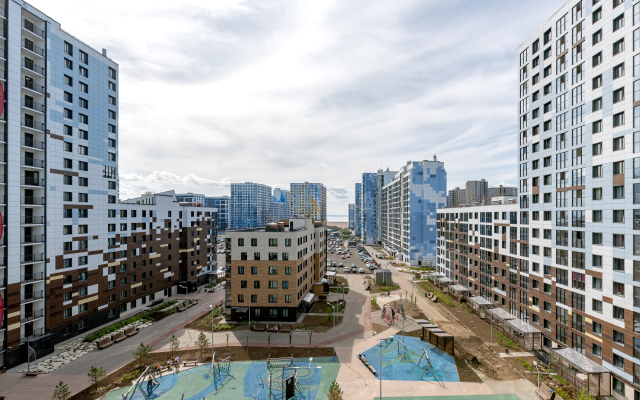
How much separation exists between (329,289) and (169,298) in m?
41.9

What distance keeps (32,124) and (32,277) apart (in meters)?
23.9

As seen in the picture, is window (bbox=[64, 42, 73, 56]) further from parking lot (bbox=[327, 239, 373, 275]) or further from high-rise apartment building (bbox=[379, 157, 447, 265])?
high-rise apartment building (bbox=[379, 157, 447, 265])

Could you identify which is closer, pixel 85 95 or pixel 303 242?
pixel 85 95

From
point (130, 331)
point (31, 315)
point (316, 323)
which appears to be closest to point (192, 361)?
point (130, 331)

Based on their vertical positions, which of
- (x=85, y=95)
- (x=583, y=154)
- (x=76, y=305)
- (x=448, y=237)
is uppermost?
(x=85, y=95)

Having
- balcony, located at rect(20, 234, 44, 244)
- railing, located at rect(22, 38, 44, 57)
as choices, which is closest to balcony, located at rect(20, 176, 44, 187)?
balcony, located at rect(20, 234, 44, 244)

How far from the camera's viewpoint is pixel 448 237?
89250 mm

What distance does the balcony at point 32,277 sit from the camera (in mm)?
45787

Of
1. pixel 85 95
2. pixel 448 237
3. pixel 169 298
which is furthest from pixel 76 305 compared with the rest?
pixel 448 237

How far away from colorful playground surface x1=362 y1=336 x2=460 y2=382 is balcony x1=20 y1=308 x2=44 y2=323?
50.4 meters

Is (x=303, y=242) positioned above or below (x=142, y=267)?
above

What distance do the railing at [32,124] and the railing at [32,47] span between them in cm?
1072

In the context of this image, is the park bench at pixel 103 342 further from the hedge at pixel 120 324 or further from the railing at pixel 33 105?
the railing at pixel 33 105

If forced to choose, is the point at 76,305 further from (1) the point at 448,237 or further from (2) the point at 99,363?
(1) the point at 448,237
